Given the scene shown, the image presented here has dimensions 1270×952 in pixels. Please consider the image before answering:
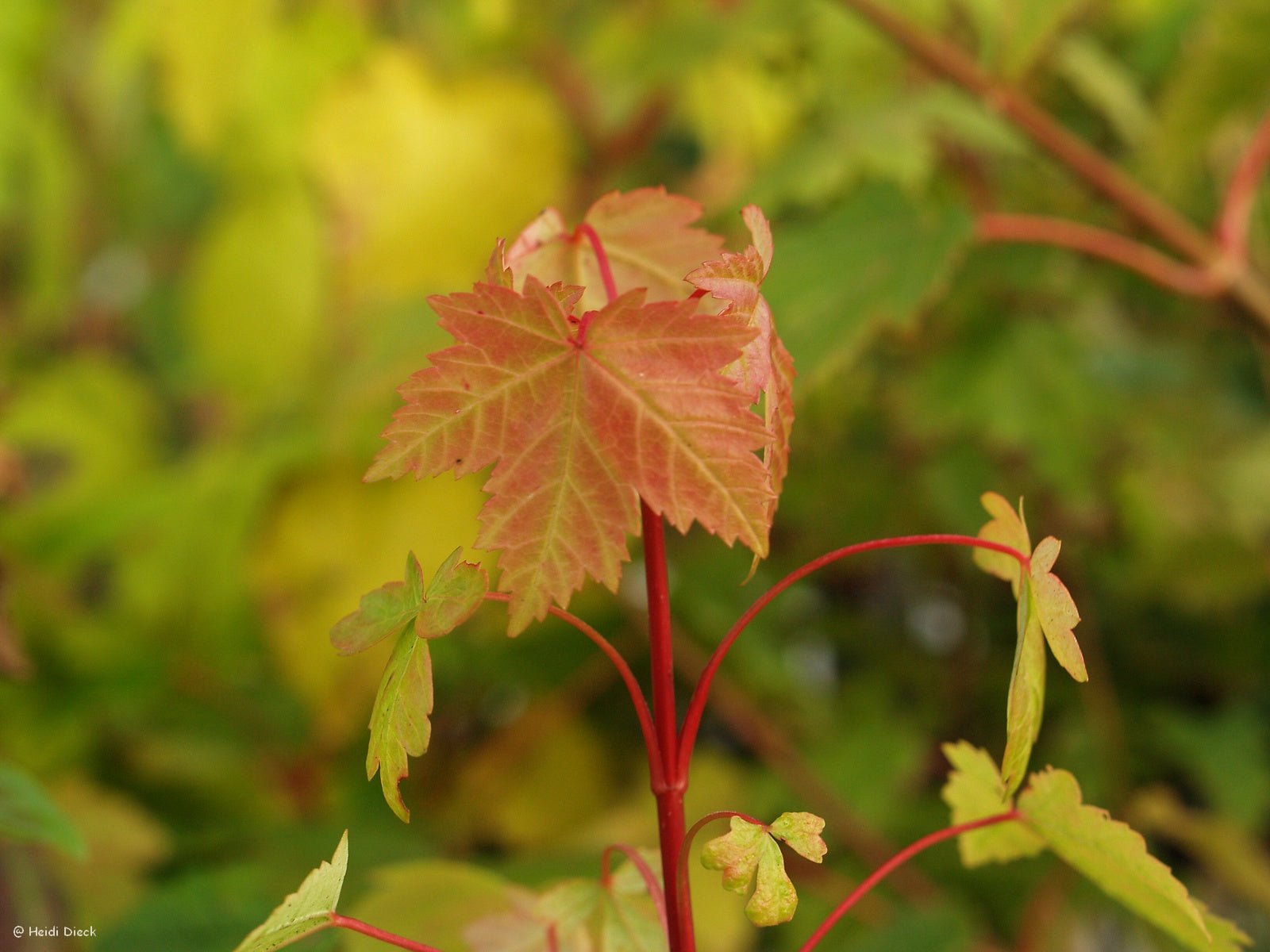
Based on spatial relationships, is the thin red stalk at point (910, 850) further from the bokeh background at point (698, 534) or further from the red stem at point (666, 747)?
the bokeh background at point (698, 534)

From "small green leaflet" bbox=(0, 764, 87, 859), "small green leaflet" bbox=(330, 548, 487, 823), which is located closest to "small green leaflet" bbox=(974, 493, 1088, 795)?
"small green leaflet" bbox=(330, 548, 487, 823)

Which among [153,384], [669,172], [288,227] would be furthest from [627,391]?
[153,384]

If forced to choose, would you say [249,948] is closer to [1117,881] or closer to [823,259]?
[1117,881]

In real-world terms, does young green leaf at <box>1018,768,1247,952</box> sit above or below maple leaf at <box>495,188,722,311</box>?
below

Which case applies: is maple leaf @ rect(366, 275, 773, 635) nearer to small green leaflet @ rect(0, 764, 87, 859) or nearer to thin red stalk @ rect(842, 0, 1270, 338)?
small green leaflet @ rect(0, 764, 87, 859)

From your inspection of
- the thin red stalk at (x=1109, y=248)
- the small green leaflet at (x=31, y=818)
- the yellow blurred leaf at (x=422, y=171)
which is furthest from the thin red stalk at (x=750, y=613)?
the yellow blurred leaf at (x=422, y=171)

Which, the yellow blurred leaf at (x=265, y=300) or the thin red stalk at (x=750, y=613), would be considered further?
the yellow blurred leaf at (x=265, y=300)
